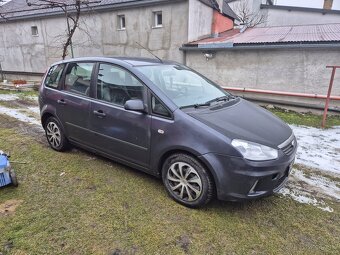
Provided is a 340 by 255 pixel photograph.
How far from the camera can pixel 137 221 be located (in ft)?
8.95

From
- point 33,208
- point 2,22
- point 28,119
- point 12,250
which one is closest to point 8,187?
point 33,208

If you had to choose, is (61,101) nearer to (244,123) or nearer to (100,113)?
(100,113)

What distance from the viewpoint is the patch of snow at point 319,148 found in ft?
13.9

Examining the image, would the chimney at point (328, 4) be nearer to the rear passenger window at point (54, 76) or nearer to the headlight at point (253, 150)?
the rear passenger window at point (54, 76)

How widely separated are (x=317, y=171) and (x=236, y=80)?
6158mm

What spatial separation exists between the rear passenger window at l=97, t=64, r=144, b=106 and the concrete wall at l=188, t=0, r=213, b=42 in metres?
7.95

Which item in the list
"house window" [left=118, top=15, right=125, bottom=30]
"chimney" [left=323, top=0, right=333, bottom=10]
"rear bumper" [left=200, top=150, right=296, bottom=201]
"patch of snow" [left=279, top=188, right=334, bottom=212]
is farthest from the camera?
"chimney" [left=323, top=0, right=333, bottom=10]

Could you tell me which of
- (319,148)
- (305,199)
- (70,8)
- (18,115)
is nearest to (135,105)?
(305,199)

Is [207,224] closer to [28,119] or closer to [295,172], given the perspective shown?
[295,172]

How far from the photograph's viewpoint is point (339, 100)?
7777 mm

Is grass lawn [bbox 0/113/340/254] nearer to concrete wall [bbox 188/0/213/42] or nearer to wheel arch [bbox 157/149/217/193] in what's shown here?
wheel arch [bbox 157/149/217/193]

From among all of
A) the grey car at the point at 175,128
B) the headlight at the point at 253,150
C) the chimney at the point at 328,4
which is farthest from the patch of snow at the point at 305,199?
the chimney at the point at 328,4

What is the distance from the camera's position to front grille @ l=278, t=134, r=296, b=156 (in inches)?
110

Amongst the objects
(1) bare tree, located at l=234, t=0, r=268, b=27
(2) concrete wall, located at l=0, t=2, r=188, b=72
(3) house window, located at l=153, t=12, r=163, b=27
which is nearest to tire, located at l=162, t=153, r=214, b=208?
(2) concrete wall, located at l=0, t=2, r=188, b=72
